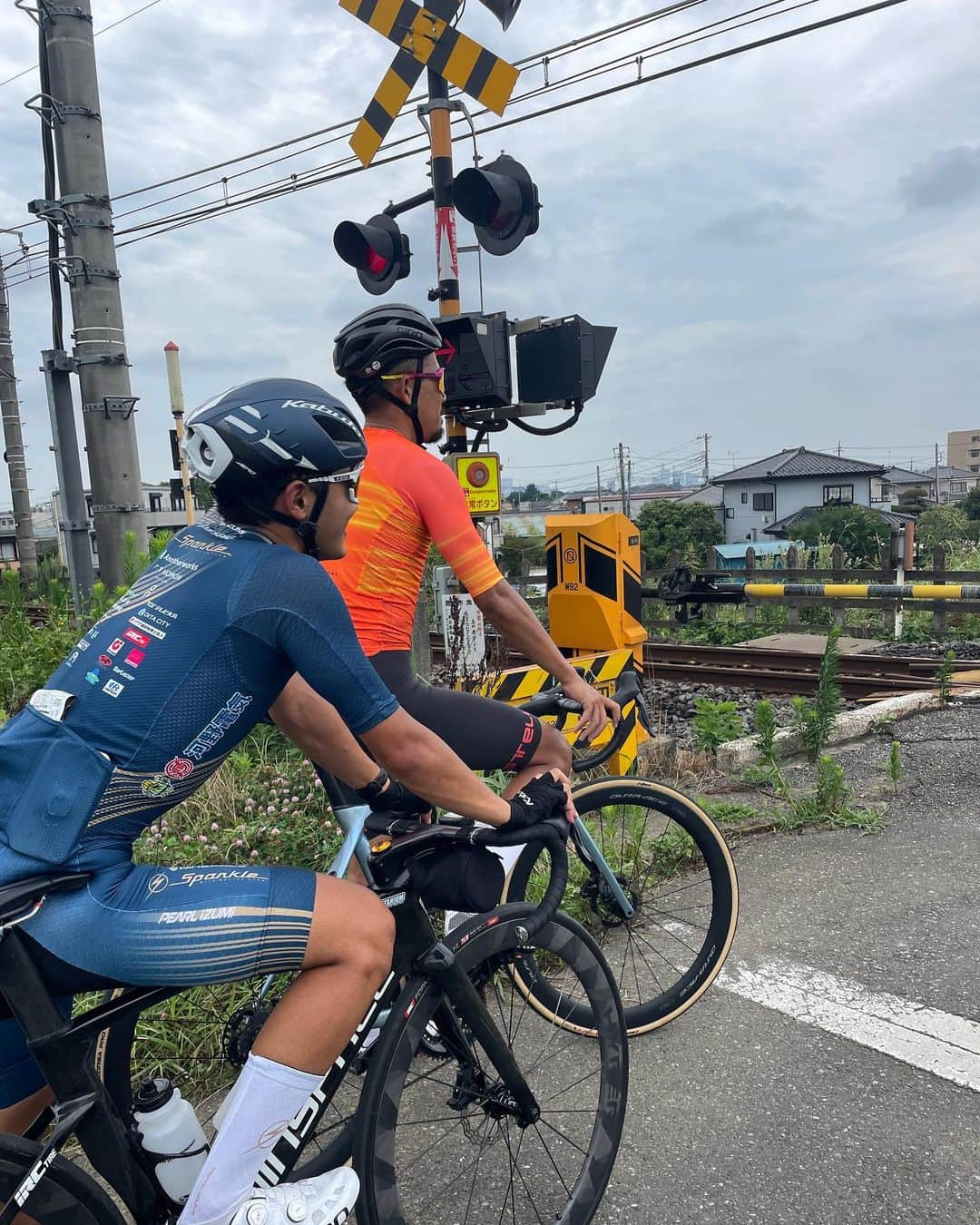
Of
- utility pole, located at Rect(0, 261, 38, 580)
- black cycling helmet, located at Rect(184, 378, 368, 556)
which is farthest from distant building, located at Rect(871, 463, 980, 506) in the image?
black cycling helmet, located at Rect(184, 378, 368, 556)

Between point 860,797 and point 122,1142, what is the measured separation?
493 centimetres

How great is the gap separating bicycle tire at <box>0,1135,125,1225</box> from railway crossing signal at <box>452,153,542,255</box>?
592 centimetres

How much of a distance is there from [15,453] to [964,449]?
15481cm

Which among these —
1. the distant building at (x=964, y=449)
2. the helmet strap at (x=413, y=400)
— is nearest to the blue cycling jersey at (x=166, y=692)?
the helmet strap at (x=413, y=400)

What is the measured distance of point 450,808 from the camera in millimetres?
2070

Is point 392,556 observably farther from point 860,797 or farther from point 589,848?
point 860,797

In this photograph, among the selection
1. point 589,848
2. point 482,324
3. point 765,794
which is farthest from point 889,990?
point 482,324

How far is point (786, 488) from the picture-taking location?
241 ft

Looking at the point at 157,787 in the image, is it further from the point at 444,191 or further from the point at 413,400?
the point at 444,191

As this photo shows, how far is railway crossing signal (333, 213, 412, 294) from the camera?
21.4 feet

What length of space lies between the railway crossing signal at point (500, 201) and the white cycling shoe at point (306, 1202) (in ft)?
19.2

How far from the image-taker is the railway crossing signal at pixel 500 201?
6.10 m

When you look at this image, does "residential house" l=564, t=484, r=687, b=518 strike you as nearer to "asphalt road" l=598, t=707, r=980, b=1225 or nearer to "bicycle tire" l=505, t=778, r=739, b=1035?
"asphalt road" l=598, t=707, r=980, b=1225

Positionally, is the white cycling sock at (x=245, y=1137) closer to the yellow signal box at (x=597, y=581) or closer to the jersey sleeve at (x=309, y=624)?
the jersey sleeve at (x=309, y=624)
